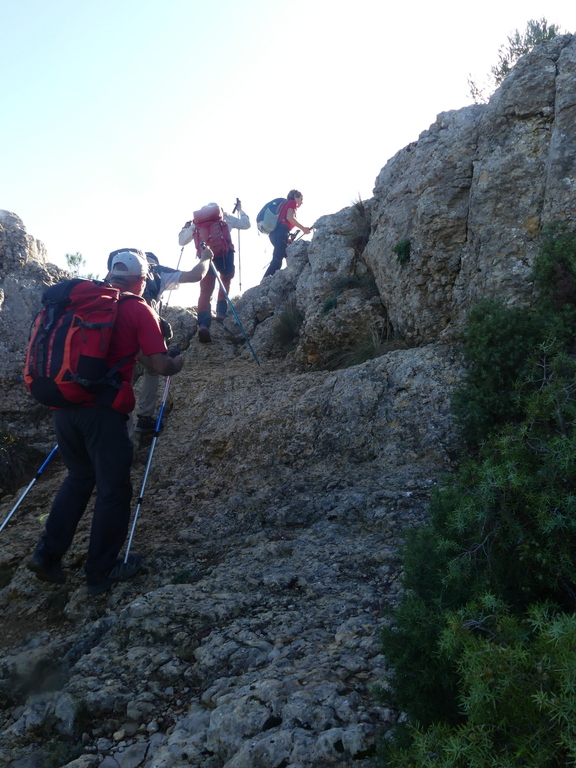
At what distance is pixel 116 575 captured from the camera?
4402 mm

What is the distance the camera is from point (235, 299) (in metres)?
11.1

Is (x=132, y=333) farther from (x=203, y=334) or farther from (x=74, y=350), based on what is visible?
(x=203, y=334)

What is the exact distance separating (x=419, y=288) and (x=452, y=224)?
0.84m

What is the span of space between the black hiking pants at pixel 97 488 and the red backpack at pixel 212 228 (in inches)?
225

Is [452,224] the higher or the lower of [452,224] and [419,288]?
the higher

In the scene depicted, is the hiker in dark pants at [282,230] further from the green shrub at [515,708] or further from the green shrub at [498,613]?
the green shrub at [515,708]

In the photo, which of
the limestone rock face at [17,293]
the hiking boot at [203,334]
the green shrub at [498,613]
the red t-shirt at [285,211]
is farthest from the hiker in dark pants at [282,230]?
the green shrub at [498,613]

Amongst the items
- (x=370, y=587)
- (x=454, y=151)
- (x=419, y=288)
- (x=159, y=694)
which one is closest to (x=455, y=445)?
(x=370, y=587)

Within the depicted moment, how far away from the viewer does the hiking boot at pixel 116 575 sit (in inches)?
170

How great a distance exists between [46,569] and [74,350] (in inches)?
69.9

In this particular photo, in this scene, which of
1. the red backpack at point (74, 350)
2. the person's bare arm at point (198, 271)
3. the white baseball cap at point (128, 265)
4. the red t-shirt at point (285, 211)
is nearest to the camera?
the red backpack at point (74, 350)

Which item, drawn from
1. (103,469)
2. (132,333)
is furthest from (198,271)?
(103,469)

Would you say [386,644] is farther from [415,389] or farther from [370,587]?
[415,389]

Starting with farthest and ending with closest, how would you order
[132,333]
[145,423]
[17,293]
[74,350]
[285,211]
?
[285,211] → [17,293] → [145,423] → [132,333] → [74,350]
